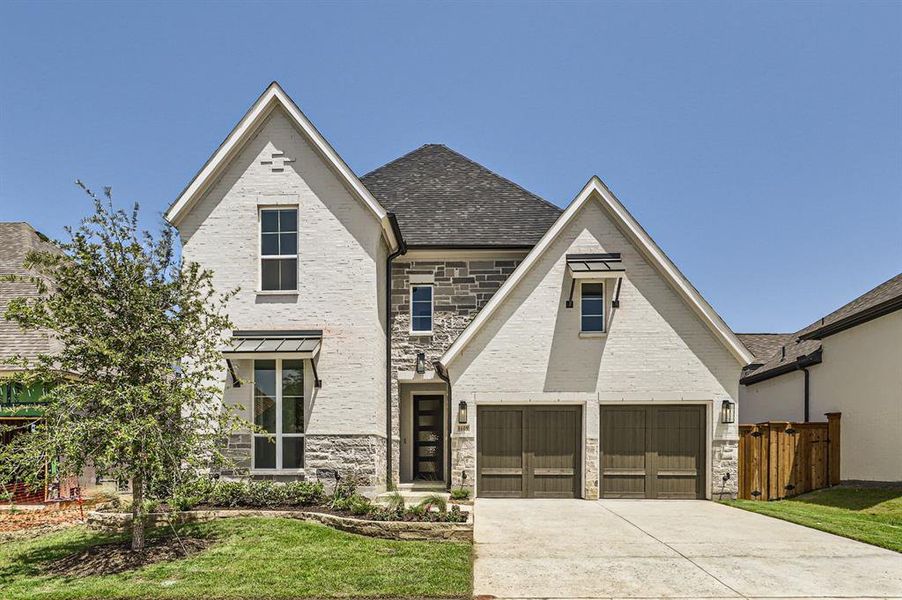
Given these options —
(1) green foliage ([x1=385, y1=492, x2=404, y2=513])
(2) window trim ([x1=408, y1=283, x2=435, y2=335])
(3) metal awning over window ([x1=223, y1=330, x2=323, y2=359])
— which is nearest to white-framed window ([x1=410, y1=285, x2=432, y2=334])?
(2) window trim ([x1=408, y1=283, x2=435, y2=335])

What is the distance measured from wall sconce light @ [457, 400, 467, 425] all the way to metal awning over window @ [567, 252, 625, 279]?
392 centimetres

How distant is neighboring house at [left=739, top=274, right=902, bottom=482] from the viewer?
14.5 metres

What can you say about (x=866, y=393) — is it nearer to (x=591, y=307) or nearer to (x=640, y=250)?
(x=640, y=250)

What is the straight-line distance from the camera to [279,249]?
45.9ft

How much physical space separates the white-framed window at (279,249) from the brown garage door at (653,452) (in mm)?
7952

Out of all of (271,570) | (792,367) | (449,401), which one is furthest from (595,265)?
(271,570)

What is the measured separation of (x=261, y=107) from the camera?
543 inches

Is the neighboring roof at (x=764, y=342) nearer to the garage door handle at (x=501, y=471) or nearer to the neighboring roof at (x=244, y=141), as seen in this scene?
the garage door handle at (x=501, y=471)

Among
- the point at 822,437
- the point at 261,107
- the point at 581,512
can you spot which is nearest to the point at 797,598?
the point at 581,512

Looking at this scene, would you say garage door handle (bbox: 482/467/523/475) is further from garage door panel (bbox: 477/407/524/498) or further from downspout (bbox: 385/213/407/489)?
downspout (bbox: 385/213/407/489)

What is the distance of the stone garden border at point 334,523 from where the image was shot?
9.76 metres

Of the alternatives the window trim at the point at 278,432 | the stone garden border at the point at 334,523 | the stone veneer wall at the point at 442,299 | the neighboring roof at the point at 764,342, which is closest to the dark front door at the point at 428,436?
the stone veneer wall at the point at 442,299

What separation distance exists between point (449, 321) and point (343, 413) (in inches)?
157

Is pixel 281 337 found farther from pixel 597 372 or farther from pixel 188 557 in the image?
pixel 597 372
